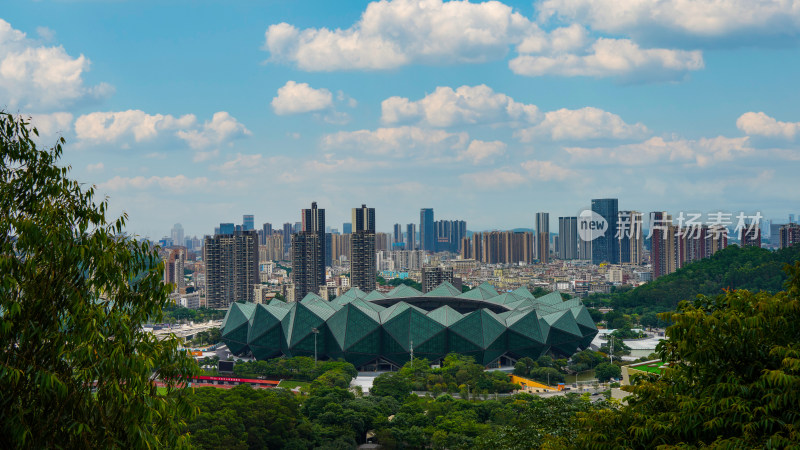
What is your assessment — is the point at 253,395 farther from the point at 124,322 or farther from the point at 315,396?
the point at 124,322

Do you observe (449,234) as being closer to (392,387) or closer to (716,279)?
(716,279)

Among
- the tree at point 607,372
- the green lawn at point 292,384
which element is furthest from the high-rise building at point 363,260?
the tree at point 607,372

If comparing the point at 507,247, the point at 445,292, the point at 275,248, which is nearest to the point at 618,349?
the point at 445,292

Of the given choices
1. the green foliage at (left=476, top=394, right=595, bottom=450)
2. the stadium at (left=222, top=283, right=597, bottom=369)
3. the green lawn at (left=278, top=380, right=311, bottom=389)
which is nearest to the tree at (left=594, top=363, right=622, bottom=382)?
the stadium at (left=222, top=283, right=597, bottom=369)

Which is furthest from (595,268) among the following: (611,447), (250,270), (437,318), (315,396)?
(611,447)

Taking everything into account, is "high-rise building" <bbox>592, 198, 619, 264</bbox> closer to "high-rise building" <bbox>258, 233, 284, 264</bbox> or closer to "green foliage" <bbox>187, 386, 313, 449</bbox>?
"high-rise building" <bbox>258, 233, 284, 264</bbox>

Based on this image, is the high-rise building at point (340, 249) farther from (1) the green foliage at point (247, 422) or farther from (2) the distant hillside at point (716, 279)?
(1) the green foliage at point (247, 422)
